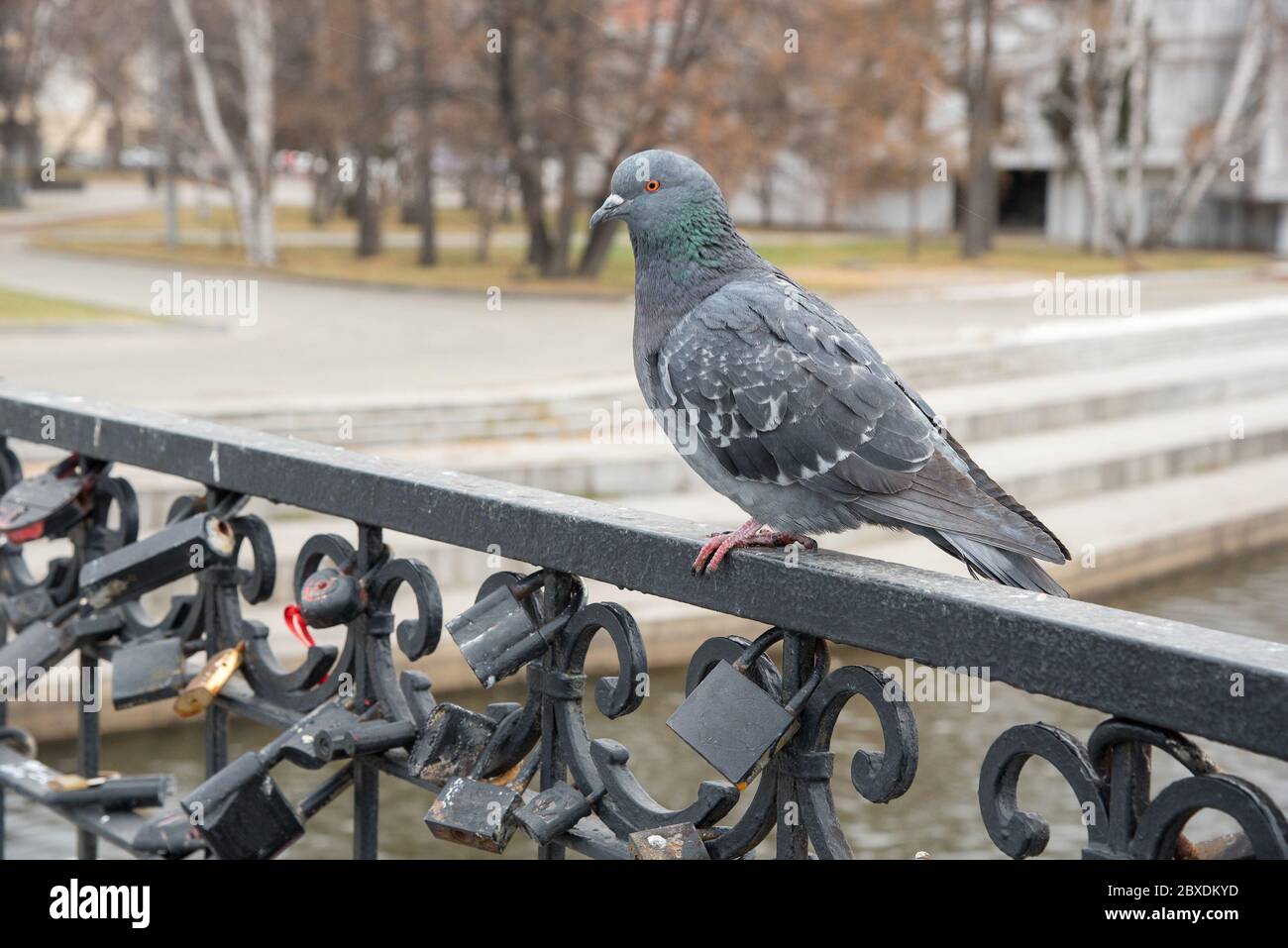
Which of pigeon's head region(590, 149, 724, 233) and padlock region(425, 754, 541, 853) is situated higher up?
pigeon's head region(590, 149, 724, 233)

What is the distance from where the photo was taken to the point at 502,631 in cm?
186

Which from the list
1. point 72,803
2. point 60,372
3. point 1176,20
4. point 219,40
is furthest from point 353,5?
point 72,803

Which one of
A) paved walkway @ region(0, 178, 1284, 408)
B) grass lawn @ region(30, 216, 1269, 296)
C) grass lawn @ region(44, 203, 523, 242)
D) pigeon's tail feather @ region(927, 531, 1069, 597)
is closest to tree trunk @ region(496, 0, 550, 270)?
grass lawn @ region(30, 216, 1269, 296)

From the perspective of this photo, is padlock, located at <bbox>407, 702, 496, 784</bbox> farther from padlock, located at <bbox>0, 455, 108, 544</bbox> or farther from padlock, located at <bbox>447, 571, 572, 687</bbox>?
padlock, located at <bbox>0, 455, 108, 544</bbox>

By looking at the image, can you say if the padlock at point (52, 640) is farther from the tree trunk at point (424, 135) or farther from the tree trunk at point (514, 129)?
the tree trunk at point (424, 135)

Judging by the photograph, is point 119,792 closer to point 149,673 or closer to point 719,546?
point 149,673

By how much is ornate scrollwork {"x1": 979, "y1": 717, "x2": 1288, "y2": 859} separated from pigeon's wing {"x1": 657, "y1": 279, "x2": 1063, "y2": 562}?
0.63 metres

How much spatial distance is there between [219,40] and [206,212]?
11724 millimetres

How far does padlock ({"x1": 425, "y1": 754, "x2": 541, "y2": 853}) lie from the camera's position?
1862mm

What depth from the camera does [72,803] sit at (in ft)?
8.09

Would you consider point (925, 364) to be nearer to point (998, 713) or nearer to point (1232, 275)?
point (998, 713)

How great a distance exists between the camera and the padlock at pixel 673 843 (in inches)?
66.1

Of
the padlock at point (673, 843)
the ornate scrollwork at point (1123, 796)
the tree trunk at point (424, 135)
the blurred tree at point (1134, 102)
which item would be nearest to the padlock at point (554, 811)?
the padlock at point (673, 843)

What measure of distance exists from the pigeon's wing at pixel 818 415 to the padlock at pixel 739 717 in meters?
0.47
